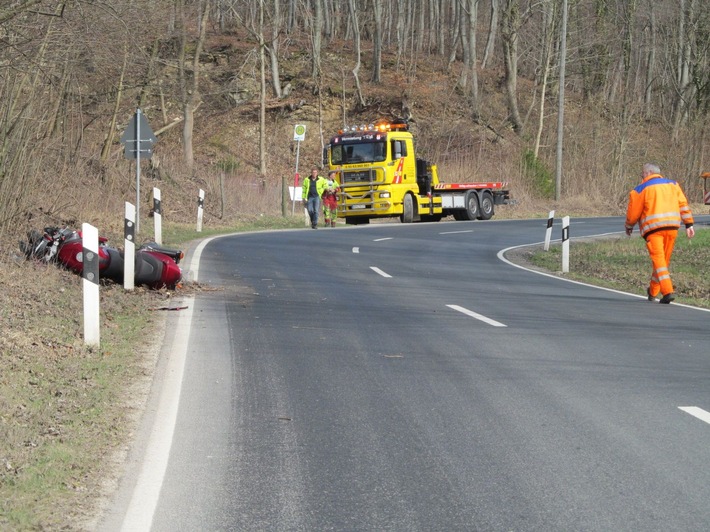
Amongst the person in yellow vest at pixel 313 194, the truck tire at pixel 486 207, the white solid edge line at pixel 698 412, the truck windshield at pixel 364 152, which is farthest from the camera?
the truck tire at pixel 486 207

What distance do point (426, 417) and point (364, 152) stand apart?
2715cm

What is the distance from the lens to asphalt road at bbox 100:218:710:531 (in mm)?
4973

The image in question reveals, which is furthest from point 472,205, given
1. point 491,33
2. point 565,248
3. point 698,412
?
point 698,412

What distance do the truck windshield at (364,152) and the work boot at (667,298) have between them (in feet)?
65.8

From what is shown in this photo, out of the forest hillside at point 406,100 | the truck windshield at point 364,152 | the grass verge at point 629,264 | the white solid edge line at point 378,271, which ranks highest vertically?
the forest hillside at point 406,100

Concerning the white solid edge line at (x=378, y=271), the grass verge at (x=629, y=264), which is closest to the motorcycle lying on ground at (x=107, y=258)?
the white solid edge line at (x=378, y=271)

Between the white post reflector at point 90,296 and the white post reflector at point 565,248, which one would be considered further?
the white post reflector at point 565,248

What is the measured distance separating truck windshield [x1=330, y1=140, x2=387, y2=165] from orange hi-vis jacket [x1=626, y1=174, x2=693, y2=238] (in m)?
19.4

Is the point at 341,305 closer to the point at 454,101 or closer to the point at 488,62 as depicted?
the point at 454,101

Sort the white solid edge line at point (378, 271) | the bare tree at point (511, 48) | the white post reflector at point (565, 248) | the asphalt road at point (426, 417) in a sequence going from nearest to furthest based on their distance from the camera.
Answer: the asphalt road at point (426, 417) → the white solid edge line at point (378, 271) → the white post reflector at point (565, 248) → the bare tree at point (511, 48)

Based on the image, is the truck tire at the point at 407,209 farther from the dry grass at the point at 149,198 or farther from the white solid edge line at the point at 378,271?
the white solid edge line at the point at 378,271

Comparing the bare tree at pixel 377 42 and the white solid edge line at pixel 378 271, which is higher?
the bare tree at pixel 377 42

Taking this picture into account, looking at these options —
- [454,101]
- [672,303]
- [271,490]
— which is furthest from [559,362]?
[454,101]

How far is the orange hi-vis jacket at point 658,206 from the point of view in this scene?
46.1 ft
